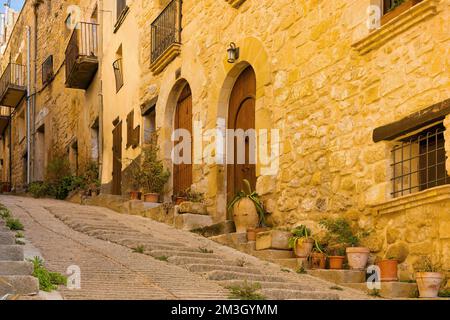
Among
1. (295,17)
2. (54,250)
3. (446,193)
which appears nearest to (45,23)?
(295,17)

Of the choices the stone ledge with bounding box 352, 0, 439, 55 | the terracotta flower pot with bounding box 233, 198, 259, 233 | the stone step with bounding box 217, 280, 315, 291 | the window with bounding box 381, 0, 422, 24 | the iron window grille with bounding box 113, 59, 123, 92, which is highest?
the iron window grille with bounding box 113, 59, 123, 92

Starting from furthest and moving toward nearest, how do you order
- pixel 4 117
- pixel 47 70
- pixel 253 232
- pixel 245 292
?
pixel 4 117
pixel 47 70
pixel 253 232
pixel 245 292

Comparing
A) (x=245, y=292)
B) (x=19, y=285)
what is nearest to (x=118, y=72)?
(x=245, y=292)

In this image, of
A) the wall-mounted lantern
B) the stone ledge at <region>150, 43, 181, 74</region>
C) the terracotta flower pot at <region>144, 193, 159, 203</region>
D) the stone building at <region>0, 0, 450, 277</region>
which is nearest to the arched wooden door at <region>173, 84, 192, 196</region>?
the stone building at <region>0, 0, 450, 277</region>

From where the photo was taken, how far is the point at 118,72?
55.4 ft

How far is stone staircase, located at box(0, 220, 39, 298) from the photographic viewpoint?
5062mm

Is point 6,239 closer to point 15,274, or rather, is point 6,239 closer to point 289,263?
point 15,274

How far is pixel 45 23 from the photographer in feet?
79.8

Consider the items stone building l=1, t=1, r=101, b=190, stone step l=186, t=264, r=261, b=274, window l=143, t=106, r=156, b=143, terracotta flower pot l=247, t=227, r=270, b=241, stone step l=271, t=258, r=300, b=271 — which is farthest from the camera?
stone building l=1, t=1, r=101, b=190

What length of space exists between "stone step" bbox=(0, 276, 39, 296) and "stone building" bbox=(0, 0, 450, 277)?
140 inches

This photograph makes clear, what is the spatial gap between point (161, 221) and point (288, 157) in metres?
2.93

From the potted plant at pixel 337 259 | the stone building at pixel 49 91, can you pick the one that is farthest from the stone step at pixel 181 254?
the stone building at pixel 49 91

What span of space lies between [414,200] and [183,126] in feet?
21.5

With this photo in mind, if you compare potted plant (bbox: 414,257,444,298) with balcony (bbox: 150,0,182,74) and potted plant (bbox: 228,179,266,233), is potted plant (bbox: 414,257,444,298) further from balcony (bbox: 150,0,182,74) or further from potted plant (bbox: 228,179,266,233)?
balcony (bbox: 150,0,182,74)
